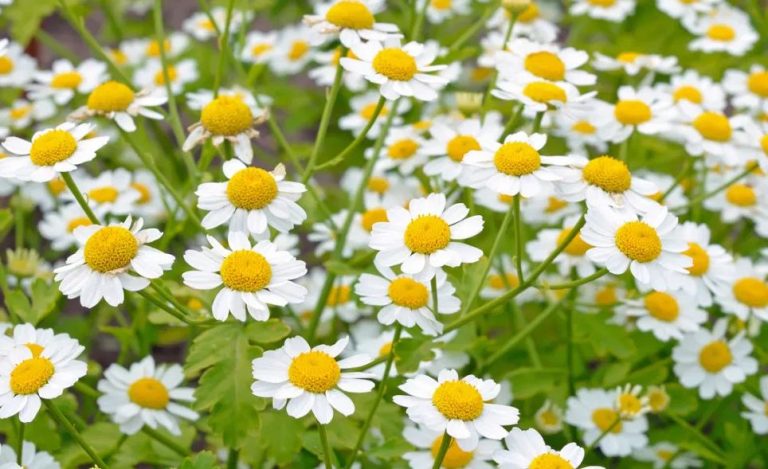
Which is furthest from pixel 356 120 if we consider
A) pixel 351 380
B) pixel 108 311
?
pixel 351 380

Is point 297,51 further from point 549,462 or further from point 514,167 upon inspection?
point 549,462

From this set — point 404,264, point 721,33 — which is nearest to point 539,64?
point 404,264

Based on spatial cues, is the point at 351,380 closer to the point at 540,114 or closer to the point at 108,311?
the point at 540,114

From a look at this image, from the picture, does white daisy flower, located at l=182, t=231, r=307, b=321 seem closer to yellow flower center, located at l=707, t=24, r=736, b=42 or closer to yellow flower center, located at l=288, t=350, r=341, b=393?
yellow flower center, located at l=288, t=350, r=341, b=393

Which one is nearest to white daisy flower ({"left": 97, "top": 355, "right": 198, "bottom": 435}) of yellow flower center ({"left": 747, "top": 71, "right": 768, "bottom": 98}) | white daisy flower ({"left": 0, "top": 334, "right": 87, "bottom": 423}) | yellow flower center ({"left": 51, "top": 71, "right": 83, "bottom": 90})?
white daisy flower ({"left": 0, "top": 334, "right": 87, "bottom": 423})

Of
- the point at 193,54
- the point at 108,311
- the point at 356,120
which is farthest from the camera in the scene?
the point at 193,54
